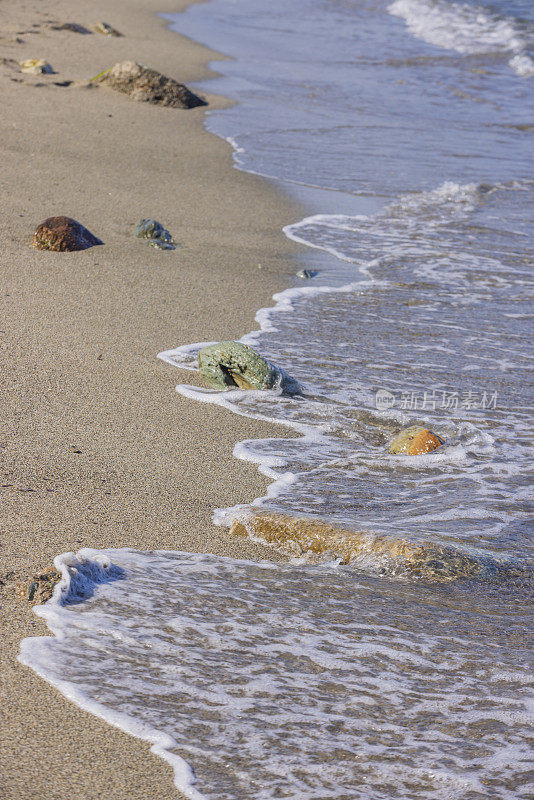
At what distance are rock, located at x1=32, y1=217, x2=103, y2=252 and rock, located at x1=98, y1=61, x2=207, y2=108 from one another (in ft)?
16.6

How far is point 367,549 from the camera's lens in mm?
3002

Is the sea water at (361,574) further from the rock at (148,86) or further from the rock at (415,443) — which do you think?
the rock at (148,86)

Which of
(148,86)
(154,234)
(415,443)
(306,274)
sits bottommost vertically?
(415,443)

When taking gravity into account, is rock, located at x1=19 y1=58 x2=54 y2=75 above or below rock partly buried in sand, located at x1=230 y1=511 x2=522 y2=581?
above

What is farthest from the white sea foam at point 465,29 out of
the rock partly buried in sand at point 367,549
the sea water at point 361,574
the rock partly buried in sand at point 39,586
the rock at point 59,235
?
the rock partly buried in sand at point 39,586

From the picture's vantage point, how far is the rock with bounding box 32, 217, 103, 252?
5.67 metres

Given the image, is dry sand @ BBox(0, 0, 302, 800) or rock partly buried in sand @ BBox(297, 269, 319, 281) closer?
dry sand @ BBox(0, 0, 302, 800)

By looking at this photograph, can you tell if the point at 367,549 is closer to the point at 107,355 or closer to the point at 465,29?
the point at 107,355

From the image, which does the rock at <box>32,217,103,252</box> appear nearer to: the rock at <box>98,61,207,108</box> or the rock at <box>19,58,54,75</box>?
the rock at <box>98,61,207,108</box>

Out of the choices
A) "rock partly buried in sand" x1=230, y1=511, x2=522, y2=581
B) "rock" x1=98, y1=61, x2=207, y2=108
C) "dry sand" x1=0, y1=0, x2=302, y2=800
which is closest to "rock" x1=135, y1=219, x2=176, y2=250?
"dry sand" x1=0, y1=0, x2=302, y2=800

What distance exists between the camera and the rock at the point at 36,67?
10.5 meters

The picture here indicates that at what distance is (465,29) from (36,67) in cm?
1423

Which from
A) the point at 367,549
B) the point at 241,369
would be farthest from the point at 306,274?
the point at 367,549

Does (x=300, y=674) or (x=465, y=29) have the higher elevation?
(x=465, y=29)
